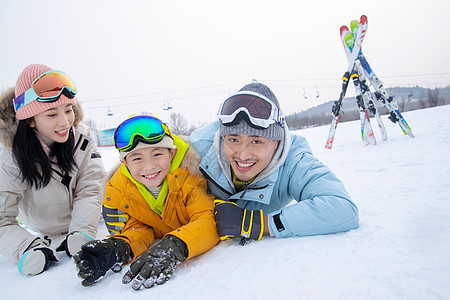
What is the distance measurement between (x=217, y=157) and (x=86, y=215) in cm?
136

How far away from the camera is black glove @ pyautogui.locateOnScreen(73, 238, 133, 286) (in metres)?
1.44

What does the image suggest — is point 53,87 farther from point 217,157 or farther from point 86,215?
point 217,157

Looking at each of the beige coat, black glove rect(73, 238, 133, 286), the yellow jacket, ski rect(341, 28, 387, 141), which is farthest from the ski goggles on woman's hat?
ski rect(341, 28, 387, 141)

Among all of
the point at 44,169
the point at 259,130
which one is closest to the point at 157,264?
the point at 259,130

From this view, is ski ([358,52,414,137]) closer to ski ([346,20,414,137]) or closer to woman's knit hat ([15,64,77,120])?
ski ([346,20,414,137])

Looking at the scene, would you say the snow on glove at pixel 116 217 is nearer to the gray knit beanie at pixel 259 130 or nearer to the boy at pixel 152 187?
the boy at pixel 152 187

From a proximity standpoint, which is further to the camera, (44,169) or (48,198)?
(48,198)

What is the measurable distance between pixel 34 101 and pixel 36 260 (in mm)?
1328

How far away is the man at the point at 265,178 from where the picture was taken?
1.61 meters

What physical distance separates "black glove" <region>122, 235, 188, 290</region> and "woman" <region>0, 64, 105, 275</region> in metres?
0.94

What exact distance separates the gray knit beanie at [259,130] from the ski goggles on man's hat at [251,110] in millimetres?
32

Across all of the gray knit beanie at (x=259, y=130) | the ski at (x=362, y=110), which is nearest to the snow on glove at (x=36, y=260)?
the gray knit beanie at (x=259, y=130)

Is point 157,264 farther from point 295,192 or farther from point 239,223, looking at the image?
point 295,192

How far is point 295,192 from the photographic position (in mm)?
2025
